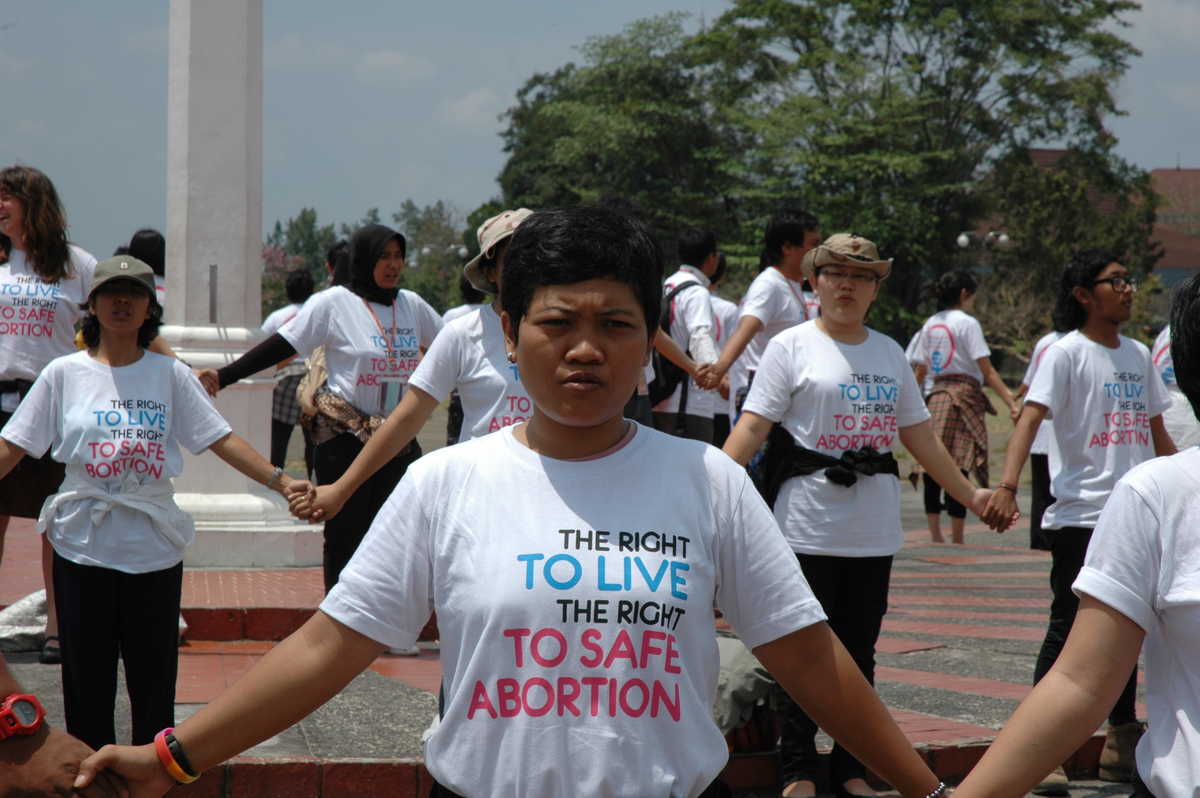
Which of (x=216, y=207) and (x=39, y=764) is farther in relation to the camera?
(x=216, y=207)

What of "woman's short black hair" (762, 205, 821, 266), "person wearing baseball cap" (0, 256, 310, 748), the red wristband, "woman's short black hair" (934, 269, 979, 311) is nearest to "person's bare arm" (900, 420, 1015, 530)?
"person wearing baseball cap" (0, 256, 310, 748)

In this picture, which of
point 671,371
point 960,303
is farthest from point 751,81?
point 671,371

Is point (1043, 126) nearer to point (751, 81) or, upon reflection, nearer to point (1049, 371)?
point (751, 81)

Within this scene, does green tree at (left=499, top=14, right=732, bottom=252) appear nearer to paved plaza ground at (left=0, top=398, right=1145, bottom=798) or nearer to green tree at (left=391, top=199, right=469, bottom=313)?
green tree at (left=391, top=199, right=469, bottom=313)

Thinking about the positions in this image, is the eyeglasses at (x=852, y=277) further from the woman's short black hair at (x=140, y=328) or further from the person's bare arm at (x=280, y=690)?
the person's bare arm at (x=280, y=690)

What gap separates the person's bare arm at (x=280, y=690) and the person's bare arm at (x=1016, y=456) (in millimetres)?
3679

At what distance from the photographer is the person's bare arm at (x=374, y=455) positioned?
5043mm

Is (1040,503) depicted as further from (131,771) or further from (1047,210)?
(1047,210)

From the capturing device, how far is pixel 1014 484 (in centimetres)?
593

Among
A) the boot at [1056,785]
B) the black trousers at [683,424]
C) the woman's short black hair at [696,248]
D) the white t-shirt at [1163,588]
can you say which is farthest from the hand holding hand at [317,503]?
the woman's short black hair at [696,248]

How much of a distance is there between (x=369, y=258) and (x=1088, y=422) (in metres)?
3.23

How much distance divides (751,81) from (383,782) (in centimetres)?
5505

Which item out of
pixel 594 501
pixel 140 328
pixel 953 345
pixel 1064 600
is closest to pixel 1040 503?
pixel 1064 600

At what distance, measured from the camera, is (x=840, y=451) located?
5398mm
